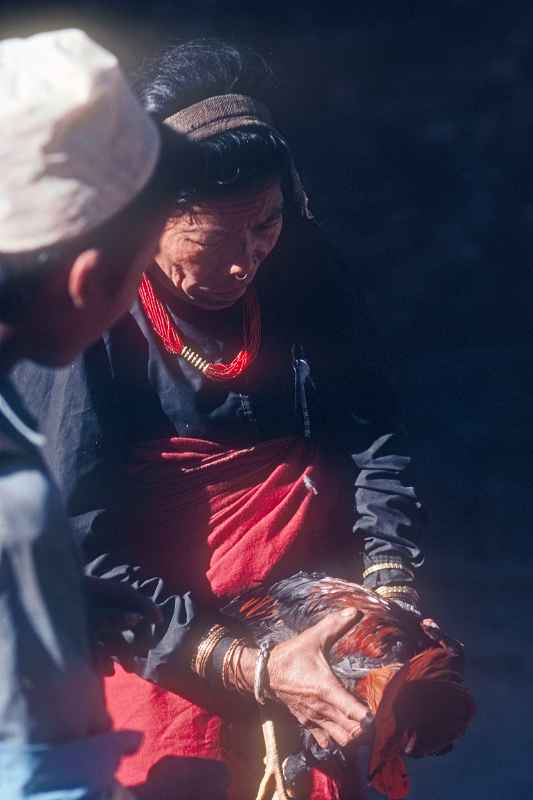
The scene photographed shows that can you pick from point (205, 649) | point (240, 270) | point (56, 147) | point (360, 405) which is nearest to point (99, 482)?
point (205, 649)

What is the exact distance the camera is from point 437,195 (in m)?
6.48

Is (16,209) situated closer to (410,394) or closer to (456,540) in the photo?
(456,540)

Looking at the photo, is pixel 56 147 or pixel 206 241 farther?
pixel 206 241

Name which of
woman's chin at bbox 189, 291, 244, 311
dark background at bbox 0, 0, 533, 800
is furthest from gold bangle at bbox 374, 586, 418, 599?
dark background at bbox 0, 0, 533, 800

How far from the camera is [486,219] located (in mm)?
6410

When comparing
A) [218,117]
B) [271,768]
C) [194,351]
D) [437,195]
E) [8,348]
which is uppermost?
[8,348]

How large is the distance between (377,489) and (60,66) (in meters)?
1.36

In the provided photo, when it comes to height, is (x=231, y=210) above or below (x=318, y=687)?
above

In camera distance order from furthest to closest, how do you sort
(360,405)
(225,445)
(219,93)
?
(360,405)
(225,445)
(219,93)

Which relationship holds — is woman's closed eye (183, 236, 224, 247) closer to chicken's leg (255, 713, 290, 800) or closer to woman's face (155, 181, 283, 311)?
woman's face (155, 181, 283, 311)

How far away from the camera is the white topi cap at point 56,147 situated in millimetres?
1481

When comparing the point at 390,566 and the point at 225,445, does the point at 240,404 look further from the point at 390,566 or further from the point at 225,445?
the point at 390,566

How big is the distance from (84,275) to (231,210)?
911mm

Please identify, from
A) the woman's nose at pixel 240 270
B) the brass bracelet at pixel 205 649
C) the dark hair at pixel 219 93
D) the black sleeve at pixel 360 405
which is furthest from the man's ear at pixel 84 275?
the black sleeve at pixel 360 405
